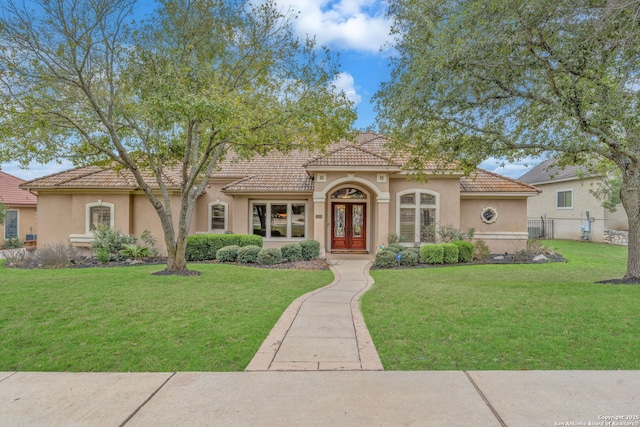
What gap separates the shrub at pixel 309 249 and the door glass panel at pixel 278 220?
3018 mm

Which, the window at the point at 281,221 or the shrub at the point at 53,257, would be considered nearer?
the shrub at the point at 53,257

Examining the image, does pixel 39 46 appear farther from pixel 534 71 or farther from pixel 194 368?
pixel 534 71

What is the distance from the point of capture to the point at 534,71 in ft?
29.5

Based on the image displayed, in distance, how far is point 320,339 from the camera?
529cm

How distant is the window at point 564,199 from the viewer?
25359mm

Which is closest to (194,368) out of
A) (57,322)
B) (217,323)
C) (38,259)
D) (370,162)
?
(217,323)

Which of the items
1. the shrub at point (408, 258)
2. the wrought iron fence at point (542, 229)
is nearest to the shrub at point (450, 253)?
the shrub at point (408, 258)

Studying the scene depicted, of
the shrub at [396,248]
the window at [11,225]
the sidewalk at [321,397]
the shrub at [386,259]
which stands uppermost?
the window at [11,225]

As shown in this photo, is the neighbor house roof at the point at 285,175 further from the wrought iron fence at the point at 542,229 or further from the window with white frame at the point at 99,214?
the wrought iron fence at the point at 542,229

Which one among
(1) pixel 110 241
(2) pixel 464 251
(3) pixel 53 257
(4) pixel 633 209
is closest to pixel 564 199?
(2) pixel 464 251

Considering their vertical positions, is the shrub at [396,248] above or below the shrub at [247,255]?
above

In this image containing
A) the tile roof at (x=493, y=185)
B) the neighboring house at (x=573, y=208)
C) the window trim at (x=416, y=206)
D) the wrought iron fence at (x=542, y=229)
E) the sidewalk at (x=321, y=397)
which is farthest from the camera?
the wrought iron fence at (x=542, y=229)

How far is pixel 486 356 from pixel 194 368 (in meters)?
3.54

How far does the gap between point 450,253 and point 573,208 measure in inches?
660
